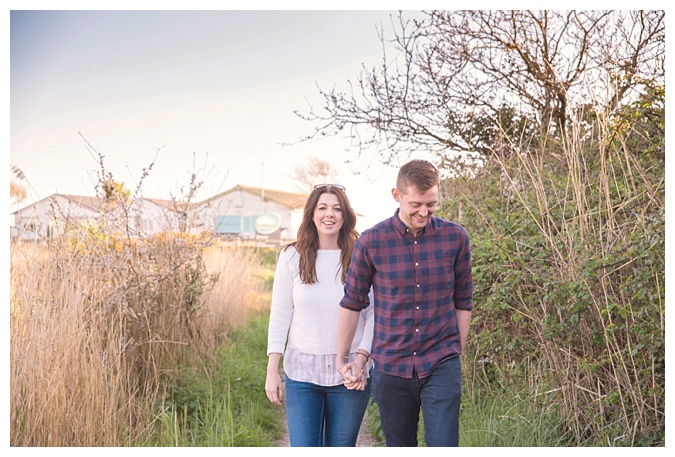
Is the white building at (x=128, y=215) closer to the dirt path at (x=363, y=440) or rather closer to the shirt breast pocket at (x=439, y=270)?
the dirt path at (x=363, y=440)

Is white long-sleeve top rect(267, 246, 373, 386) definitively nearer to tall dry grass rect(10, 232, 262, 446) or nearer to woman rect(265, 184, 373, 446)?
woman rect(265, 184, 373, 446)

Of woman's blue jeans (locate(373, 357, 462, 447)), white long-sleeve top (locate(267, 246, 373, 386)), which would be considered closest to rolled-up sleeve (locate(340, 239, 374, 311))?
white long-sleeve top (locate(267, 246, 373, 386))

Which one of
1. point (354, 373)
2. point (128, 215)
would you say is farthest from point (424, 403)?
point (128, 215)

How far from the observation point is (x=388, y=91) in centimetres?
655

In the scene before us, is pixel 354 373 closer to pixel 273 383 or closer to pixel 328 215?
pixel 273 383

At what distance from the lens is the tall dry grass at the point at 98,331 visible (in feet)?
11.2

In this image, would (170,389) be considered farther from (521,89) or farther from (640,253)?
(521,89)

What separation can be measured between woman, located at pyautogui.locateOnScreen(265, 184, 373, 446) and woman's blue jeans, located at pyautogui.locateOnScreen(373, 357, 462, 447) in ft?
0.39

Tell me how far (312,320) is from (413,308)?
42cm

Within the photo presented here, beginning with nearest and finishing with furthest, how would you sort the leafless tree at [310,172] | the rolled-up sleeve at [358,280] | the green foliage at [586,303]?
the rolled-up sleeve at [358,280], the green foliage at [586,303], the leafless tree at [310,172]

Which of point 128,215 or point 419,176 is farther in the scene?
point 128,215

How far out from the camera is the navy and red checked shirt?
7.22 feet

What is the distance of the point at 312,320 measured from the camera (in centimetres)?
242

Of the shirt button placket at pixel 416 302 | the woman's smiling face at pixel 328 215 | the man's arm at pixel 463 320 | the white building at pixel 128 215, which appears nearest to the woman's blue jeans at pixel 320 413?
the shirt button placket at pixel 416 302
